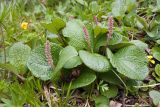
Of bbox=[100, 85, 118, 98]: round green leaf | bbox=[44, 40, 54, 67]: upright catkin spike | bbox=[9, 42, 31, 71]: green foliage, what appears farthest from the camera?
bbox=[9, 42, 31, 71]: green foliage

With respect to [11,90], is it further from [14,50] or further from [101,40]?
[101,40]

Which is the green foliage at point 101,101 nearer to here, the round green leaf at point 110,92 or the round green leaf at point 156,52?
the round green leaf at point 110,92

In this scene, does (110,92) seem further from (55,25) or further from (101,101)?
(55,25)

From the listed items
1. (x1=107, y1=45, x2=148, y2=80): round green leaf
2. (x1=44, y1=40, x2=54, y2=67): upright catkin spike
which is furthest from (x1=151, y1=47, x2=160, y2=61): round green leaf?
(x1=44, y1=40, x2=54, y2=67): upright catkin spike

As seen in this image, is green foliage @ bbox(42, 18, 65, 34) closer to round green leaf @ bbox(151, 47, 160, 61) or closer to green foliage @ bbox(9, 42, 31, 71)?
green foliage @ bbox(9, 42, 31, 71)

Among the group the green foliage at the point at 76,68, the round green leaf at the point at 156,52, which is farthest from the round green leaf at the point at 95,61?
the round green leaf at the point at 156,52

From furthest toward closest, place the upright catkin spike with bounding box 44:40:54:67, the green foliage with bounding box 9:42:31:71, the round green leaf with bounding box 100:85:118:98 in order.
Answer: the green foliage with bounding box 9:42:31:71 → the round green leaf with bounding box 100:85:118:98 → the upright catkin spike with bounding box 44:40:54:67

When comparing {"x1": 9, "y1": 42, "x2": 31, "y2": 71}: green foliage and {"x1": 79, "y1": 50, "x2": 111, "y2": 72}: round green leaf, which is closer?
{"x1": 79, "y1": 50, "x2": 111, "y2": 72}: round green leaf
